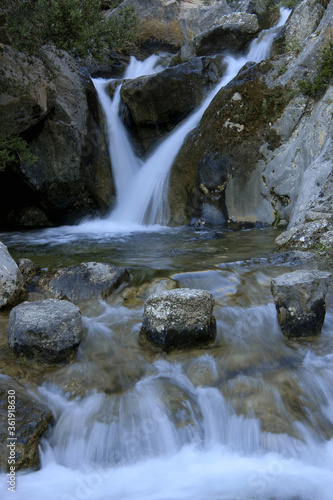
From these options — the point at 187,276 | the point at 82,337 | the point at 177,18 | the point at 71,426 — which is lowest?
the point at 71,426

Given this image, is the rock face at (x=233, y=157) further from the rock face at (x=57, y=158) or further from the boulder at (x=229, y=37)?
the boulder at (x=229, y=37)

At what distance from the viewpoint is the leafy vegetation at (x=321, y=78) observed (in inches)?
→ 323

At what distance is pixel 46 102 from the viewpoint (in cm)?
1003

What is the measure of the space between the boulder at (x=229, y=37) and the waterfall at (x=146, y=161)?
1.24 feet

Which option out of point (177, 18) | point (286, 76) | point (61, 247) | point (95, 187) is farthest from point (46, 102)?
point (177, 18)

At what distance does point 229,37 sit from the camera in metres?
12.8

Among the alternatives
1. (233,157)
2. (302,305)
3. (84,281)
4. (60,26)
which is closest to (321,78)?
(233,157)

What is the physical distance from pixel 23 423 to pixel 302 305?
277cm

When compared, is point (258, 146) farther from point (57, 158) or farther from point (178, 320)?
point (178, 320)

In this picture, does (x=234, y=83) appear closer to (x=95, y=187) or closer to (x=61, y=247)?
(x=95, y=187)

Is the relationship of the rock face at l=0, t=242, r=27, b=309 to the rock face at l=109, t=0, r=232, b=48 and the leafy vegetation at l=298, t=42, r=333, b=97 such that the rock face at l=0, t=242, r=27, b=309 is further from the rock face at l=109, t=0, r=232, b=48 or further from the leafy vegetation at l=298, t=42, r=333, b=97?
the rock face at l=109, t=0, r=232, b=48

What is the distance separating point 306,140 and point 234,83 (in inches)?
113

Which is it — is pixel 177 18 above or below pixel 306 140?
above

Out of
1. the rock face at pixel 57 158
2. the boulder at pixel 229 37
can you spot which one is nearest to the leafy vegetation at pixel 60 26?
the rock face at pixel 57 158
